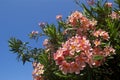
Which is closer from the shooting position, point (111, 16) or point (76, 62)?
point (76, 62)

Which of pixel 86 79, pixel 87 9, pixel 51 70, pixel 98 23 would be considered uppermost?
pixel 87 9

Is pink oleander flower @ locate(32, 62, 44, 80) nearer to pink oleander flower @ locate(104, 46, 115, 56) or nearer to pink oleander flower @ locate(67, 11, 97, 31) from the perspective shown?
pink oleander flower @ locate(67, 11, 97, 31)

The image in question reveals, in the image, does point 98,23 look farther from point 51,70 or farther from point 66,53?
point 66,53

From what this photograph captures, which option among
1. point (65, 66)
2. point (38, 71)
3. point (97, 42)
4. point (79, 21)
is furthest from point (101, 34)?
point (38, 71)

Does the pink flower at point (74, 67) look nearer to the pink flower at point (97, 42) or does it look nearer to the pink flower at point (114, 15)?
the pink flower at point (97, 42)

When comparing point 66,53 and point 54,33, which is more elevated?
point 54,33

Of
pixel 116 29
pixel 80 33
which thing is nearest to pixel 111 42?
pixel 116 29

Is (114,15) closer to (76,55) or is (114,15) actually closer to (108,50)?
(108,50)

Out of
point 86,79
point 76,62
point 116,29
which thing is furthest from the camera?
point 116,29

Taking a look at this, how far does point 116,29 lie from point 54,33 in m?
1.22

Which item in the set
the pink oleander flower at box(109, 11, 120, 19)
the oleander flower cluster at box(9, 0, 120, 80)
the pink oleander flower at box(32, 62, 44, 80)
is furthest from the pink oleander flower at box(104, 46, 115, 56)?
the pink oleander flower at box(32, 62, 44, 80)

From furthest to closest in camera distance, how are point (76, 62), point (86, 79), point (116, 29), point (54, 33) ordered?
point (54, 33) < point (116, 29) < point (86, 79) < point (76, 62)

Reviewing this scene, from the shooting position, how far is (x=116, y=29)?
5.61 m

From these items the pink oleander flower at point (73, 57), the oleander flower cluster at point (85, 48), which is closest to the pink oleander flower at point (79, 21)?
the oleander flower cluster at point (85, 48)
